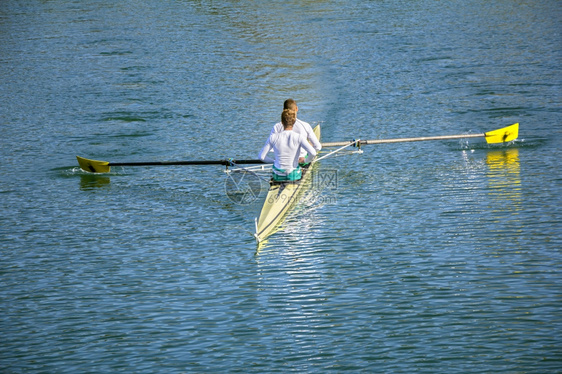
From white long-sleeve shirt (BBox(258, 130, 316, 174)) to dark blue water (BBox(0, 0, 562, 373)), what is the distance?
3.28ft

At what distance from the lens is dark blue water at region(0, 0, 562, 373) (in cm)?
881

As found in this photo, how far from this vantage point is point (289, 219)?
12766 millimetres

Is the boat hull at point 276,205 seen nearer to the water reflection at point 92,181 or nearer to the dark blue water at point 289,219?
the dark blue water at point 289,219

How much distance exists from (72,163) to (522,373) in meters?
12.9

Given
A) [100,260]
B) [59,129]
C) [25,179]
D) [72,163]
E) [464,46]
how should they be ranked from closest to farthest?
1. [100,260]
2. [25,179]
3. [72,163]
4. [59,129]
5. [464,46]

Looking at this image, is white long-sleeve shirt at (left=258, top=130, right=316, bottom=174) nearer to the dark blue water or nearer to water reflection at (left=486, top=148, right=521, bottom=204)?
the dark blue water

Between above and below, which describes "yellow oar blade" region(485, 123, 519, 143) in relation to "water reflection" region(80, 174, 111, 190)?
above

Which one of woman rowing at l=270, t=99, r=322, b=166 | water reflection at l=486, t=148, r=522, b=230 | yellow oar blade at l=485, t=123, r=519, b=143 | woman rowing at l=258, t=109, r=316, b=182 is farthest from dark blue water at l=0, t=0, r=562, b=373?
woman rowing at l=270, t=99, r=322, b=166

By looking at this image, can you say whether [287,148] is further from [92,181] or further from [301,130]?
[92,181]

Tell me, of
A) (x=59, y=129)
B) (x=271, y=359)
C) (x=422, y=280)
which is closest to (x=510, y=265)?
(x=422, y=280)

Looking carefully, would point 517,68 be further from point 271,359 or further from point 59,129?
point 271,359

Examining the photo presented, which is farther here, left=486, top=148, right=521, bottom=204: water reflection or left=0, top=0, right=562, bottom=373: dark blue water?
left=486, top=148, right=521, bottom=204: water reflection

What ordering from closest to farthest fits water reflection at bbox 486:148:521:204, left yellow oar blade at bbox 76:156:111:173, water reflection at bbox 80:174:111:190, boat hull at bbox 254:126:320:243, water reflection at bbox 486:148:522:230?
boat hull at bbox 254:126:320:243
water reflection at bbox 486:148:522:230
water reflection at bbox 486:148:521:204
water reflection at bbox 80:174:111:190
left yellow oar blade at bbox 76:156:111:173

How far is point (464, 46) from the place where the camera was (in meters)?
29.1
